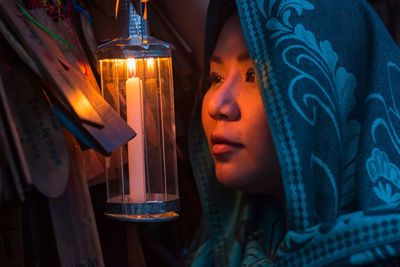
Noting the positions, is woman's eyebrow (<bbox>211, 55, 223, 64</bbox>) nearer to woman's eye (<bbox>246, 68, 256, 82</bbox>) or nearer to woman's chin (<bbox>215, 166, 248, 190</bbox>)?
woman's eye (<bbox>246, 68, 256, 82</bbox>)

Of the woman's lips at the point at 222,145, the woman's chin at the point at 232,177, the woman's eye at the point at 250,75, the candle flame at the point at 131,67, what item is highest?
the candle flame at the point at 131,67

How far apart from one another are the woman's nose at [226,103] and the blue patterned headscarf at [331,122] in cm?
8

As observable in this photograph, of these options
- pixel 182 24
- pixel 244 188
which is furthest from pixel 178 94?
pixel 244 188

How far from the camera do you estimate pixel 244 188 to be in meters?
0.93

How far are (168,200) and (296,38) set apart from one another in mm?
419

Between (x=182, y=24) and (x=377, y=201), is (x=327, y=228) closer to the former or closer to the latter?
(x=377, y=201)

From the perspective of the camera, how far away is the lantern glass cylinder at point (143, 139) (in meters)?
0.80

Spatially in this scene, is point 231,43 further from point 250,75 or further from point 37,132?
point 37,132

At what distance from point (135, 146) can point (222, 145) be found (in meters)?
0.20

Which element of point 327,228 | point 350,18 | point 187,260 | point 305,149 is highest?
point 350,18

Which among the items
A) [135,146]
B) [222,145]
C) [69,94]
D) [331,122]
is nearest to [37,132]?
[69,94]

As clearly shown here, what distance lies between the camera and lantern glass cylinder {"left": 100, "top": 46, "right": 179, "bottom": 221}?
795mm

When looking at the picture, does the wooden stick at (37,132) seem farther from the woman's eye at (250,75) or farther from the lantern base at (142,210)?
the woman's eye at (250,75)

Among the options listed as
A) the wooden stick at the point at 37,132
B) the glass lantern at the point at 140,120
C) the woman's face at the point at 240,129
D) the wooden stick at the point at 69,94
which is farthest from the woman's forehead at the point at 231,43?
the wooden stick at the point at 37,132
